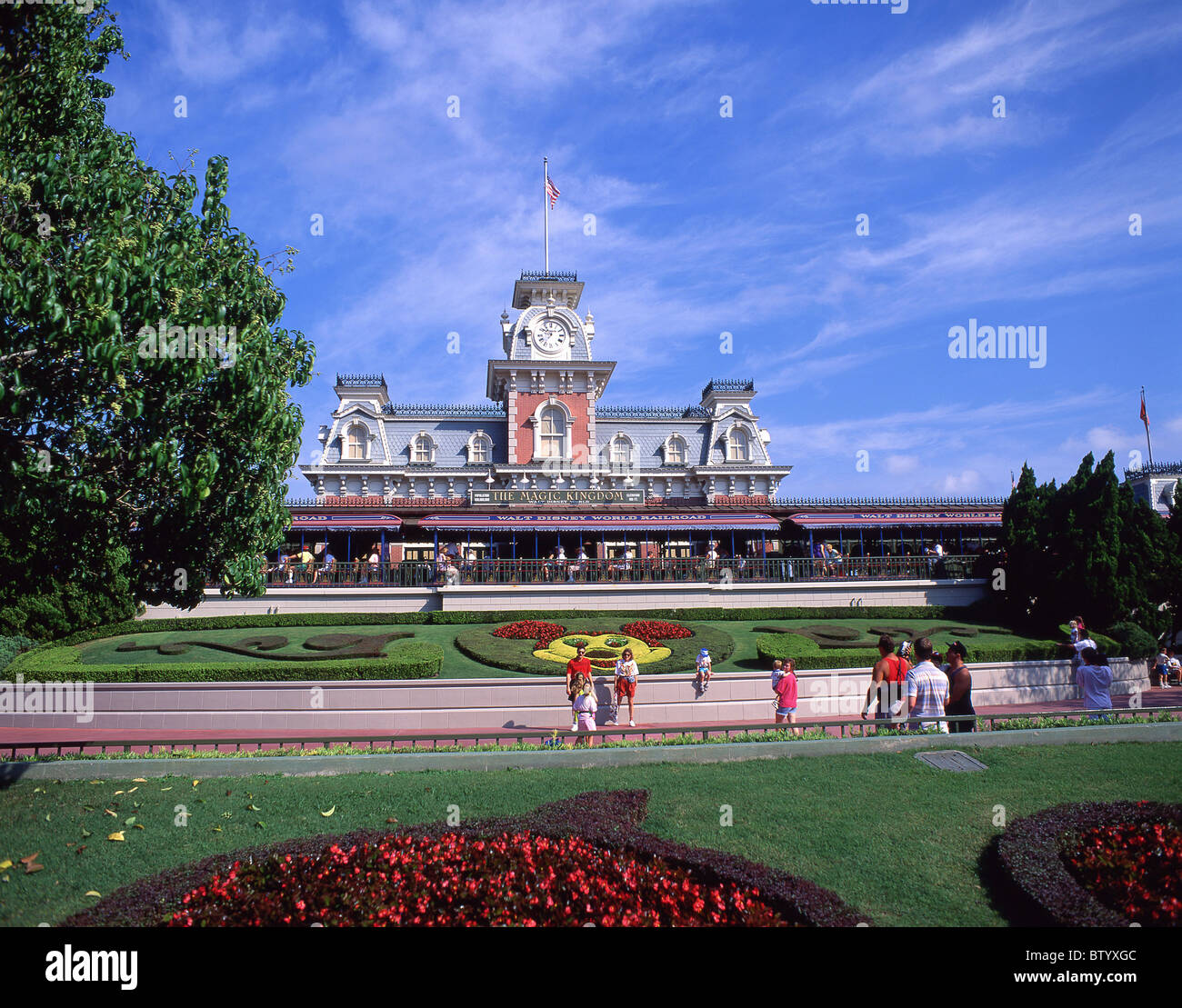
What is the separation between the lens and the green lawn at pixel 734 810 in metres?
7.28

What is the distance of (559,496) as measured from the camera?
1464 inches

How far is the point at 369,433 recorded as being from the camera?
139ft

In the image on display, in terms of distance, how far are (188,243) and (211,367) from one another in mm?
1745

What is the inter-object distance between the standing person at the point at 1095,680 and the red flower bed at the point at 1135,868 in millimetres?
9309

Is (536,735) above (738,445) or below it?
below

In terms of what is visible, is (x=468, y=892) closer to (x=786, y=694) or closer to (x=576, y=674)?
(x=576, y=674)

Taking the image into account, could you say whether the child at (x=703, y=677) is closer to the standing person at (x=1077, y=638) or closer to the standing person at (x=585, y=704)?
the standing person at (x=585, y=704)

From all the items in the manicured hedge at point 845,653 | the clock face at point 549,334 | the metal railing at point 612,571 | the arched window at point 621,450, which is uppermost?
the clock face at point 549,334

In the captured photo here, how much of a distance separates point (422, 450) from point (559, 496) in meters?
10.6

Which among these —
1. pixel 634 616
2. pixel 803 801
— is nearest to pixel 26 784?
pixel 803 801

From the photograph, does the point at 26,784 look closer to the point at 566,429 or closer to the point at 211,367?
the point at 211,367

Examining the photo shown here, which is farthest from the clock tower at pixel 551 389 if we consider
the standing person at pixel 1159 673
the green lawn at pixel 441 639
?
the standing person at pixel 1159 673

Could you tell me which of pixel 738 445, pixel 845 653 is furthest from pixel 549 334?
pixel 845 653

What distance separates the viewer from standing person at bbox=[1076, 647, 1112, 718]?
1559 cm
